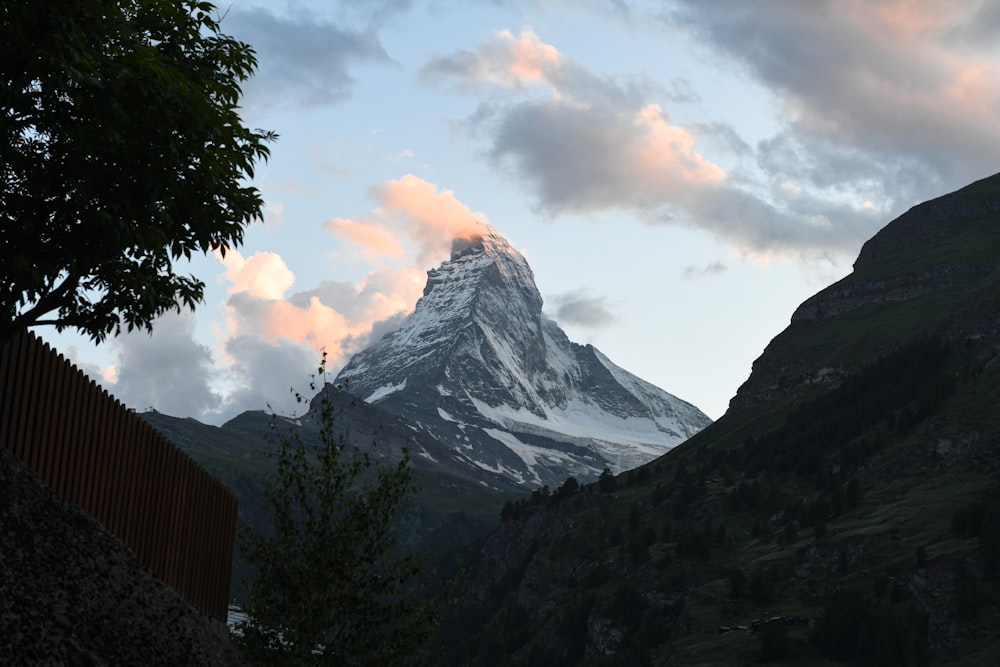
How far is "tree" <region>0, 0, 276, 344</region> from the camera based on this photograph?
2117 centimetres

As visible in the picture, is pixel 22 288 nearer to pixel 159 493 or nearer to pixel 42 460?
pixel 42 460

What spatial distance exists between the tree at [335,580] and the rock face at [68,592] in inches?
106

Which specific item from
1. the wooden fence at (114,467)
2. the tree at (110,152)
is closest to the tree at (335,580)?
the wooden fence at (114,467)

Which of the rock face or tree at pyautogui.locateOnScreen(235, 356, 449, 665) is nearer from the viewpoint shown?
the rock face

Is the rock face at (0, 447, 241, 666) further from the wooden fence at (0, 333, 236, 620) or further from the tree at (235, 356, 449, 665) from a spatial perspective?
the tree at (235, 356, 449, 665)

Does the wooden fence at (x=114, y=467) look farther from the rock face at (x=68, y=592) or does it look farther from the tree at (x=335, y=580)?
the tree at (x=335, y=580)

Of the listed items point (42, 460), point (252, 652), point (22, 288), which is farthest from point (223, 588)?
point (22, 288)

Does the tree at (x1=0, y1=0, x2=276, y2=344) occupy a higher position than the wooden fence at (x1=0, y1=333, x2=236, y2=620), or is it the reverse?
the tree at (x1=0, y1=0, x2=276, y2=344)

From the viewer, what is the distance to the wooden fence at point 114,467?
26.0 metres

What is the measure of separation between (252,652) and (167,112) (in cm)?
1641

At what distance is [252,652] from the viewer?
106 ft

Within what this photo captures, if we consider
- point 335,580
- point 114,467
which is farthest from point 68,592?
point 335,580

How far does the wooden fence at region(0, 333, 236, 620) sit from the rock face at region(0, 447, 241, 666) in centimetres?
59

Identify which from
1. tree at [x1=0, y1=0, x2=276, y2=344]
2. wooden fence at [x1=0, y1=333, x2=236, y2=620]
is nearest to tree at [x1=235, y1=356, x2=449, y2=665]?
wooden fence at [x1=0, y1=333, x2=236, y2=620]
